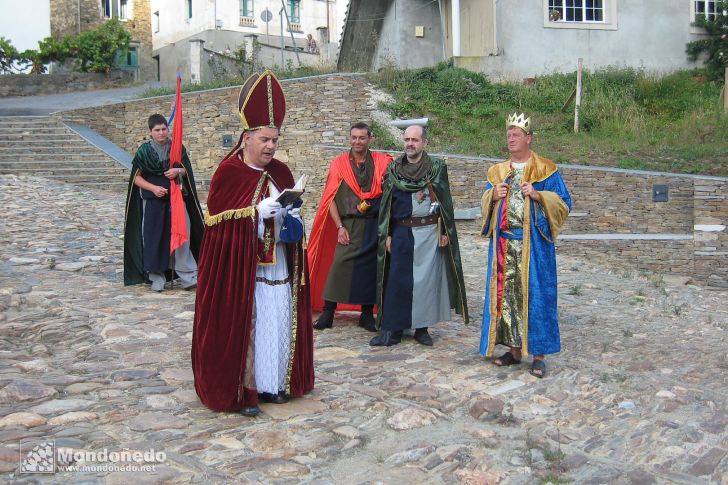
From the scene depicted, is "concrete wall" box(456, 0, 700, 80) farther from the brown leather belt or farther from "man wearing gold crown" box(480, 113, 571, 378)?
"man wearing gold crown" box(480, 113, 571, 378)

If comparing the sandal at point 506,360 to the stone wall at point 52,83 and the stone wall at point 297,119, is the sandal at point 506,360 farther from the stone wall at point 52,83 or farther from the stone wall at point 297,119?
the stone wall at point 52,83

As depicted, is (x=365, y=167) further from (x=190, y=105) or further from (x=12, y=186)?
(x=190, y=105)

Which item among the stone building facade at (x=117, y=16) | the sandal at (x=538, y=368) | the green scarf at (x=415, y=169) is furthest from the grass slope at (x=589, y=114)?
the stone building facade at (x=117, y=16)

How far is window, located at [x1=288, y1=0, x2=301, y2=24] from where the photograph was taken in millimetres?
33881

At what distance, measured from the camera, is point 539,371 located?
5.72m

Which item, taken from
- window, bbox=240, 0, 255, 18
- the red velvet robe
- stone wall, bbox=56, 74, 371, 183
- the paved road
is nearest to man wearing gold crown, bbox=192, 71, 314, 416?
the red velvet robe

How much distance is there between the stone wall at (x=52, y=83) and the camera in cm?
2762

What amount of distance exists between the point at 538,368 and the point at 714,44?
1834cm

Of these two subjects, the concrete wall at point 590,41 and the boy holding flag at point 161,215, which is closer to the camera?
the boy holding flag at point 161,215

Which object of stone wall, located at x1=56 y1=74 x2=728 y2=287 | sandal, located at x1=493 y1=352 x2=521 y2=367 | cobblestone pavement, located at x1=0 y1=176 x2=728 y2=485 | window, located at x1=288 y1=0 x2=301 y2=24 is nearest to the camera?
cobblestone pavement, located at x1=0 y1=176 x2=728 y2=485

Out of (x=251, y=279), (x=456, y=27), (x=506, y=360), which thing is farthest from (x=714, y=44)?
(x=251, y=279)

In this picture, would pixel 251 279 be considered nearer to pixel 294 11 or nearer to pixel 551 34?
pixel 551 34

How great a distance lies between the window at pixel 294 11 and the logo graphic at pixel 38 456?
3175 centimetres

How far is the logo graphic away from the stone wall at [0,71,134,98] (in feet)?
87.0
